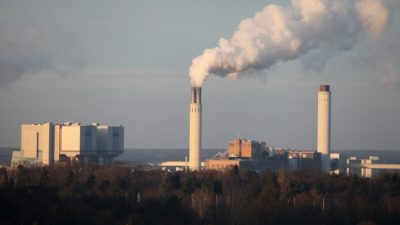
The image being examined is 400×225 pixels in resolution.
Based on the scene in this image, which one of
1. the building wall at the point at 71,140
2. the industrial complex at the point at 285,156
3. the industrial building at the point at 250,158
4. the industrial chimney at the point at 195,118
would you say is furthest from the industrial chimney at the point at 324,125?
the building wall at the point at 71,140

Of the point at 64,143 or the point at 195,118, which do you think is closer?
the point at 195,118

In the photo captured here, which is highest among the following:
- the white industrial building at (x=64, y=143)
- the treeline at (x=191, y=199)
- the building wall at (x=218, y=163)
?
the white industrial building at (x=64, y=143)

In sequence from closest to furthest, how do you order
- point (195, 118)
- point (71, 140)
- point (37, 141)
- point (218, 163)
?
point (195, 118), point (71, 140), point (37, 141), point (218, 163)

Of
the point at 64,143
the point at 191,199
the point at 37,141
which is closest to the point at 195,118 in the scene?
the point at 64,143

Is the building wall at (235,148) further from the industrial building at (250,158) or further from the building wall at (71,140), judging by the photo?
the building wall at (71,140)

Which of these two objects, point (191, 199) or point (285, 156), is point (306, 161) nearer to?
point (285, 156)

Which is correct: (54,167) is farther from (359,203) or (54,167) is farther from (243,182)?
(359,203)
